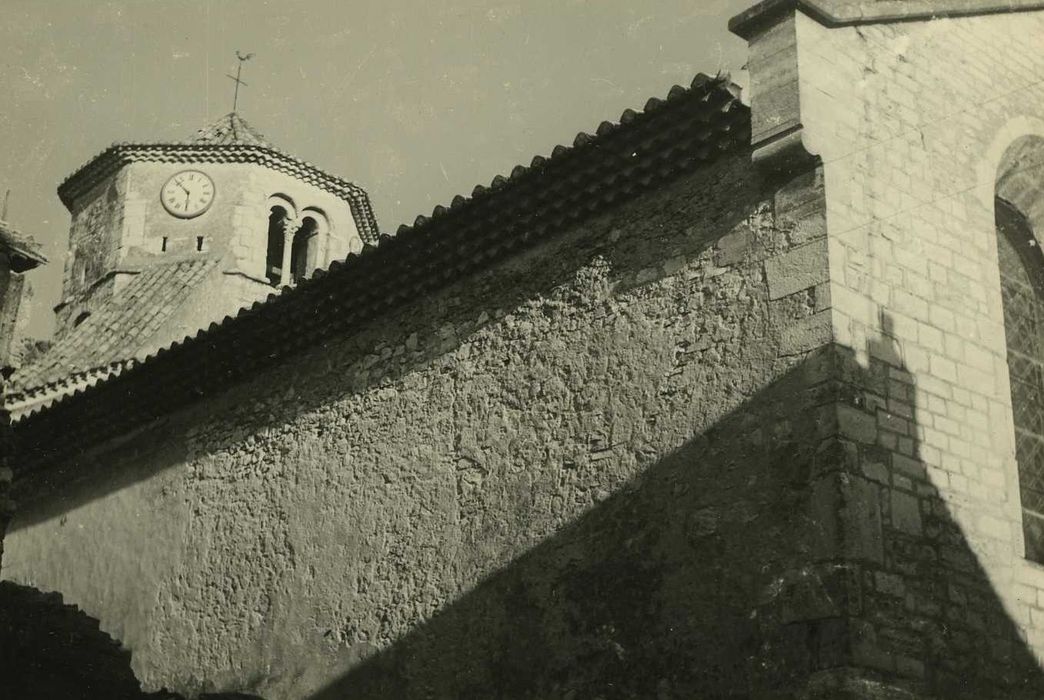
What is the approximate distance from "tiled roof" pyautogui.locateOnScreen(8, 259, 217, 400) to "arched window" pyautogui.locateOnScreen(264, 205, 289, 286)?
1620 mm

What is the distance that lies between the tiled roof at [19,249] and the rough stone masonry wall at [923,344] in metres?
5.50

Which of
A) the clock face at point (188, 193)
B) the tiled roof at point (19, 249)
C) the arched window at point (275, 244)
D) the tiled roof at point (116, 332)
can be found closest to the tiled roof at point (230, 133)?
the clock face at point (188, 193)

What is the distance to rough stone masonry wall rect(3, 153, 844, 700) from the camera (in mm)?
6711

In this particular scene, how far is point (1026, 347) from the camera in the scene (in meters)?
8.38

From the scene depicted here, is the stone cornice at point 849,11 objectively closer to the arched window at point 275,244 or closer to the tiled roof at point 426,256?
the tiled roof at point 426,256

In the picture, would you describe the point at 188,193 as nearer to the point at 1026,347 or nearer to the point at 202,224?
the point at 202,224

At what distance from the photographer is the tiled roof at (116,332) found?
53.0 ft

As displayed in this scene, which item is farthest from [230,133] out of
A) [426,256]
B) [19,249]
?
[426,256]

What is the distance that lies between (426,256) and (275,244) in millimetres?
12431

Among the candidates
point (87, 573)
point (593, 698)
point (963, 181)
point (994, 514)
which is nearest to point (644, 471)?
point (593, 698)

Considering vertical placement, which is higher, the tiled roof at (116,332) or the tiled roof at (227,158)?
the tiled roof at (227,158)

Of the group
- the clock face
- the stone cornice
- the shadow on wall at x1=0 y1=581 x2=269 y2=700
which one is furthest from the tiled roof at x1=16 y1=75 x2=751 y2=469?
the clock face

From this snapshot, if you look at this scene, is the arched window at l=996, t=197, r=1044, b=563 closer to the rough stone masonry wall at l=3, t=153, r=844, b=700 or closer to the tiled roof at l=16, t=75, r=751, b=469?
the rough stone masonry wall at l=3, t=153, r=844, b=700

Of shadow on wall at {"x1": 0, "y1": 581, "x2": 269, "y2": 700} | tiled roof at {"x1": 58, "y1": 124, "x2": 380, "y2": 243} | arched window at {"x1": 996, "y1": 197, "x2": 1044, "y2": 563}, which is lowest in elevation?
shadow on wall at {"x1": 0, "y1": 581, "x2": 269, "y2": 700}
